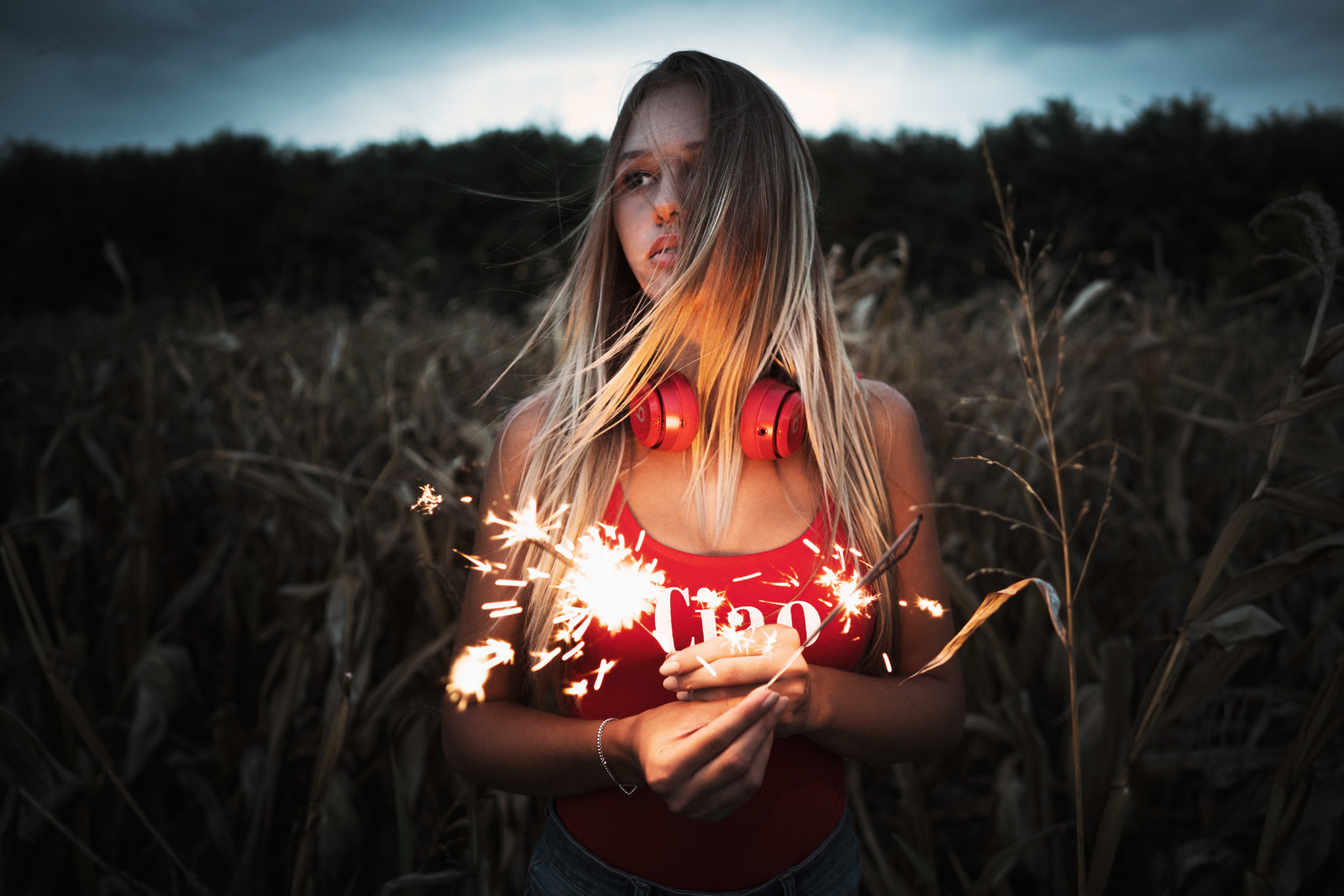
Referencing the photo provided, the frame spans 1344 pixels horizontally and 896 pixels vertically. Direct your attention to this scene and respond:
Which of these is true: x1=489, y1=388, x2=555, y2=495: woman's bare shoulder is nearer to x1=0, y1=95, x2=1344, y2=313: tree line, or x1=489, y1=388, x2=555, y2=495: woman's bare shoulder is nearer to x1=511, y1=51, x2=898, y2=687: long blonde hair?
x1=511, y1=51, x2=898, y2=687: long blonde hair

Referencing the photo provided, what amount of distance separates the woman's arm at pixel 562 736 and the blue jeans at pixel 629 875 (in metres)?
0.11

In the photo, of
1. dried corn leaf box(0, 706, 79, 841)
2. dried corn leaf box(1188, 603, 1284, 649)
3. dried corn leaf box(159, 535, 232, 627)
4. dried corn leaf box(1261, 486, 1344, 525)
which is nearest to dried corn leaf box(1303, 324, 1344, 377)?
dried corn leaf box(1261, 486, 1344, 525)

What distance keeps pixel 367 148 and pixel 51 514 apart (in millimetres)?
12123

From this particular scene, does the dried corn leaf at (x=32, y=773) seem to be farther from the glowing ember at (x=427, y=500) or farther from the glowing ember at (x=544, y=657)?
the glowing ember at (x=427, y=500)

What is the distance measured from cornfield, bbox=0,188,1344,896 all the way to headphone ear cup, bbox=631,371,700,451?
0.27 meters

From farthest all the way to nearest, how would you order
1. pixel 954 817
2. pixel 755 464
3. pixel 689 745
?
1. pixel 954 817
2. pixel 755 464
3. pixel 689 745

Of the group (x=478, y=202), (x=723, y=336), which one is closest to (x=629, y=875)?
(x=723, y=336)

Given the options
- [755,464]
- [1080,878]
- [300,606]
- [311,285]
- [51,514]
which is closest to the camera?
[1080,878]

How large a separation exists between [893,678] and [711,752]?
452 millimetres

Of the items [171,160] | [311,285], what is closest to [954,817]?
[311,285]

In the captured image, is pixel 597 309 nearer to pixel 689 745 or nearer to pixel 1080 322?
pixel 689 745

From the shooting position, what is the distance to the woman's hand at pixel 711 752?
1.96 feet

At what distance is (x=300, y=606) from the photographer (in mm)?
1461

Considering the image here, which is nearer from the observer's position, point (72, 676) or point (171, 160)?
point (72, 676)
